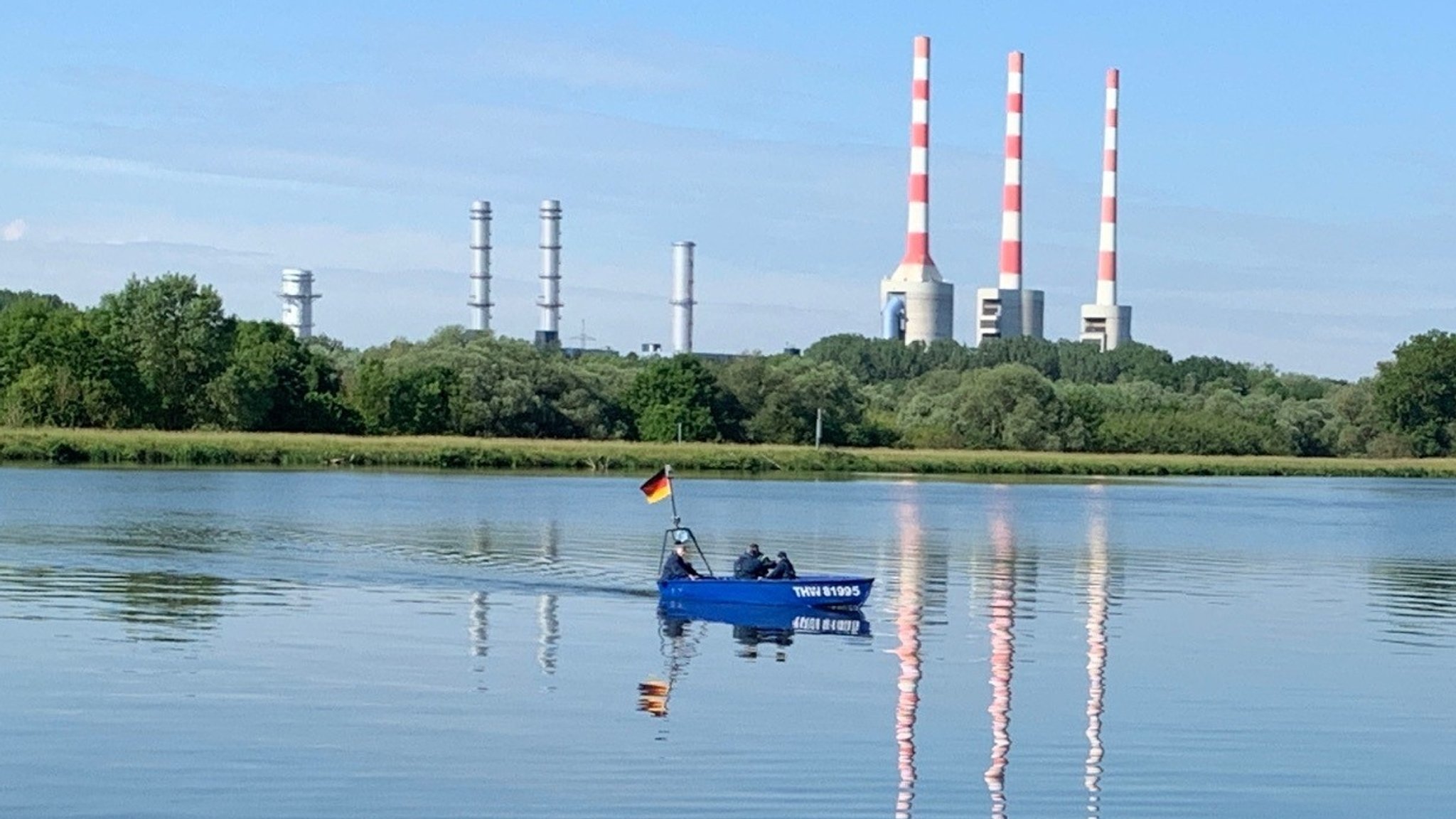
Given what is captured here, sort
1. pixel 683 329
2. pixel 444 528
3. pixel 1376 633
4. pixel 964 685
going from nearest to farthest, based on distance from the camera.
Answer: pixel 964 685, pixel 1376 633, pixel 444 528, pixel 683 329

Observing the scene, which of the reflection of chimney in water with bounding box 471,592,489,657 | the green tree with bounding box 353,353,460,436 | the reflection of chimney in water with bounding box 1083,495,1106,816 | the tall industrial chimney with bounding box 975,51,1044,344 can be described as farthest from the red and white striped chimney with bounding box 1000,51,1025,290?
the reflection of chimney in water with bounding box 471,592,489,657

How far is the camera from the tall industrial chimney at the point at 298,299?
150 m

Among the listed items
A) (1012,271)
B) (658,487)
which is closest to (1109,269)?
(1012,271)

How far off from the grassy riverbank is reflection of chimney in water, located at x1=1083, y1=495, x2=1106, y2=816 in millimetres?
38652

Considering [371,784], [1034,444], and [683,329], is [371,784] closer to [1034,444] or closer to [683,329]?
[1034,444]

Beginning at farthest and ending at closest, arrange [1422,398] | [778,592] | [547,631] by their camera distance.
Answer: [1422,398]
[778,592]
[547,631]

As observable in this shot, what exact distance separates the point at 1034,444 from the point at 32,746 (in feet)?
304

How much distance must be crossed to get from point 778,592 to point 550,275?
114 metres

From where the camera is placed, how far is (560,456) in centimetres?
8888

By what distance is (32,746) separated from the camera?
62.3 feet

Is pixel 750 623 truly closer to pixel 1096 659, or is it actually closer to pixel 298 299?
pixel 1096 659

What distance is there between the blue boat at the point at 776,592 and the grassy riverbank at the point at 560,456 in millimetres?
51203

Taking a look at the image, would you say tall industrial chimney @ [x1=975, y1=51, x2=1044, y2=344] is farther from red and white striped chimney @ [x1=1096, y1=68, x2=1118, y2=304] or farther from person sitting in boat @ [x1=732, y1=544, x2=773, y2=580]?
person sitting in boat @ [x1=732, y1=544, x2=773, y2=580]

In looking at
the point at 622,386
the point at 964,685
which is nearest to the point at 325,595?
the point at 964,685
